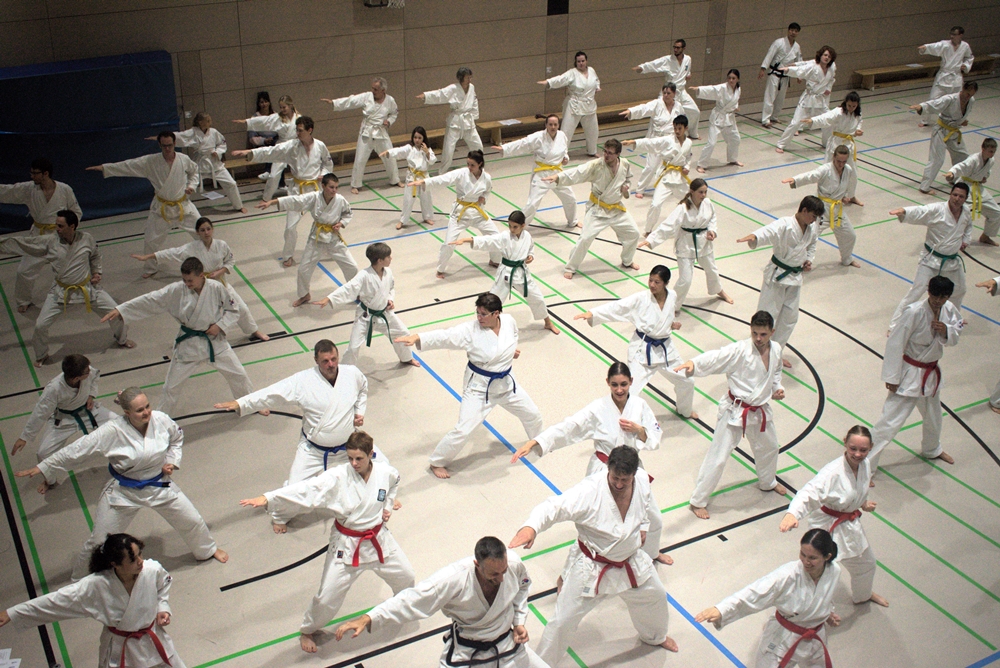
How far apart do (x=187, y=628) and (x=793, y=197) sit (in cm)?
1114

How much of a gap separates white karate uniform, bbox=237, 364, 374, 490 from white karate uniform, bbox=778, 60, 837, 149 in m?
11.5

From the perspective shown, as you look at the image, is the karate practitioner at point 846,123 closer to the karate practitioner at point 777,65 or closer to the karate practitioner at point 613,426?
the karate practitioner at point 777,65

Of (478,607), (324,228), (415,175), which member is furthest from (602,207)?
(478,607)

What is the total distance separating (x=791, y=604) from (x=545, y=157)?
27.4 feet

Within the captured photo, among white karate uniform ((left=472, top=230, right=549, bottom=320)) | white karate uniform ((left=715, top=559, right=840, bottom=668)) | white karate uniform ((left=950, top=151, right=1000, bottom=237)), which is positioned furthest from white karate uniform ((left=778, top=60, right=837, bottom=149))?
white karate uniform ((left=715, top=559, right=840, bottom=668))

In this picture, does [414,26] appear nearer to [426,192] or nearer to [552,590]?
[426,192]

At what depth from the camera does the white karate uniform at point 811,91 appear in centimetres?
1562

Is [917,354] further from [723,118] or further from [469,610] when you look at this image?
[723,118]

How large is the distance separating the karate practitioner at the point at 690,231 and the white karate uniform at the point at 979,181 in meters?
3.89

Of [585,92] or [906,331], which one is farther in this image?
[585,92]

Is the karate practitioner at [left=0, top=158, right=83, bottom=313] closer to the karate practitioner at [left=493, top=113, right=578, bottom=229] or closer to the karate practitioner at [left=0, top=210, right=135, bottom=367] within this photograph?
the karate practitioner at [left=0, top=210, right=135, bottom=367]

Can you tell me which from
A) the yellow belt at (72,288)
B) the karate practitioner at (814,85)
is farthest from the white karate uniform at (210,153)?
the karate practitioner at (814,85)

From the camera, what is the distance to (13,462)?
772 cm

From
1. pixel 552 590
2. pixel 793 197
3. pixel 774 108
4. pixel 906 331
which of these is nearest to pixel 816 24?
pixel 774 108
